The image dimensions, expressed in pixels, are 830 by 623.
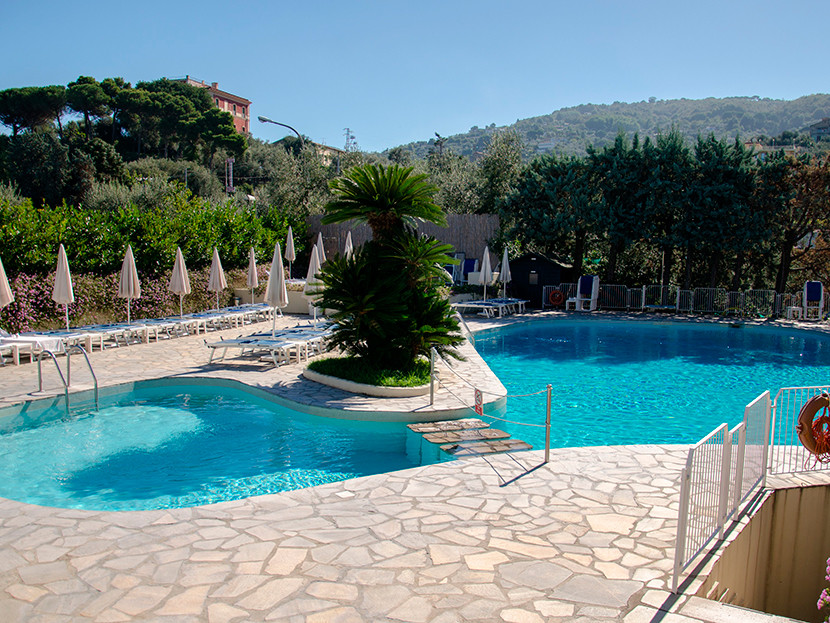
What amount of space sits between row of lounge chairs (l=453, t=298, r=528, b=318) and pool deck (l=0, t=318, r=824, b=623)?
14148 mm

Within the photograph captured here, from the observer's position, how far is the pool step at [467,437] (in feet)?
24.3

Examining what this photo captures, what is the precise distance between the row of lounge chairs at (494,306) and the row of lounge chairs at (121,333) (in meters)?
6.84

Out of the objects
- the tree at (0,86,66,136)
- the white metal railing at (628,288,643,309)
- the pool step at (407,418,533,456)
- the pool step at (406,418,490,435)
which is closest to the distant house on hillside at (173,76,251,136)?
the tree at (0,86,66,136)

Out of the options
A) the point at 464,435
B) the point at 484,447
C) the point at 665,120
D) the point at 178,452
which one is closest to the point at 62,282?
the point at 178,452

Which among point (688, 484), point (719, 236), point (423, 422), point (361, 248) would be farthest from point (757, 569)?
point (719, 236)

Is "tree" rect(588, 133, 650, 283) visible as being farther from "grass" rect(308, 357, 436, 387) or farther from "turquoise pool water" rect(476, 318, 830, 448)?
"grass" rect(308, 357, 436, 387)

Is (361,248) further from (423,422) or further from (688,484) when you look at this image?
(688,484)

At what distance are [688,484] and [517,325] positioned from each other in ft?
52.2

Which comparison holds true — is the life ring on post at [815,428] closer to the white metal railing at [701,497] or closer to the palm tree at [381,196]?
the white metal railing at [701,497]

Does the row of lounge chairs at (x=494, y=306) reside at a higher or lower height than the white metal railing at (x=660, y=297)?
lower

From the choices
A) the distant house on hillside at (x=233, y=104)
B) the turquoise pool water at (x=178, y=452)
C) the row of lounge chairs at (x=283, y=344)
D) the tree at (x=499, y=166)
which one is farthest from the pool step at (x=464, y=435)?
the distant house on hillside at (x=233, y=104)

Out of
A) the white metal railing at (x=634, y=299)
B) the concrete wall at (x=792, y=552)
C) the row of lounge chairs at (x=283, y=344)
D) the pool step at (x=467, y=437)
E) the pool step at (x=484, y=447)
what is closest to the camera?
the concrete wall at (x=792, y=552)

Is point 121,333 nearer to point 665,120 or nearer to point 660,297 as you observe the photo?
point 660,297

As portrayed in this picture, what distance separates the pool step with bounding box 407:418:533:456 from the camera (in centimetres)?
741
